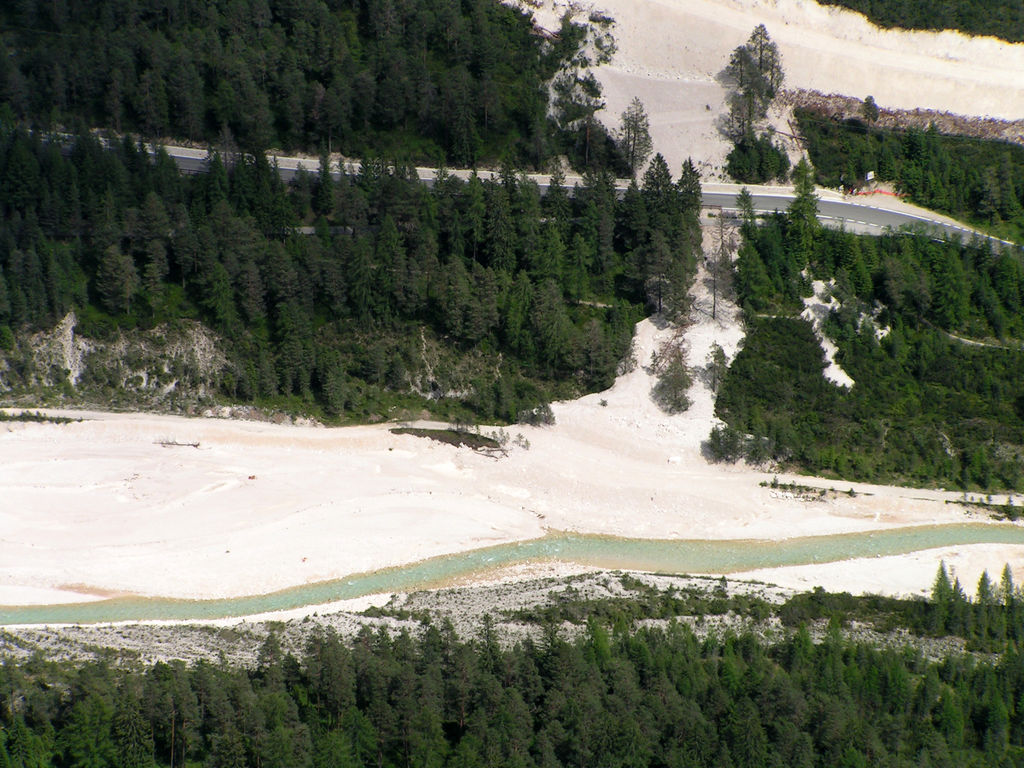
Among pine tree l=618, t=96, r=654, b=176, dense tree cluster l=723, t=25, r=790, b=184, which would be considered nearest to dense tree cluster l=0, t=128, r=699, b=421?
pine tree l=618, t=96, r=654, b=176

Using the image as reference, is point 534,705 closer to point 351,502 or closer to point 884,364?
point 351,502

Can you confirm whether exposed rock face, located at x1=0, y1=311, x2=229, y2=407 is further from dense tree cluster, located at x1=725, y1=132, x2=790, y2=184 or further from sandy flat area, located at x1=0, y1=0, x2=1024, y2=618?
dense tree cluster, located at x1=725, y1=132, x2=790, y2=184

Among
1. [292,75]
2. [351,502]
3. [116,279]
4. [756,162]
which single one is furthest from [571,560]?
[292,75]

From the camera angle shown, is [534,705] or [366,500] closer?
[534,705]

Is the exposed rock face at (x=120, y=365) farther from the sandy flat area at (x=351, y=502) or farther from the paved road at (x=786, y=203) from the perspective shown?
the paved road at (x=786, y=203)

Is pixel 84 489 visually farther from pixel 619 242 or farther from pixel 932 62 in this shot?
pixel 932 62
